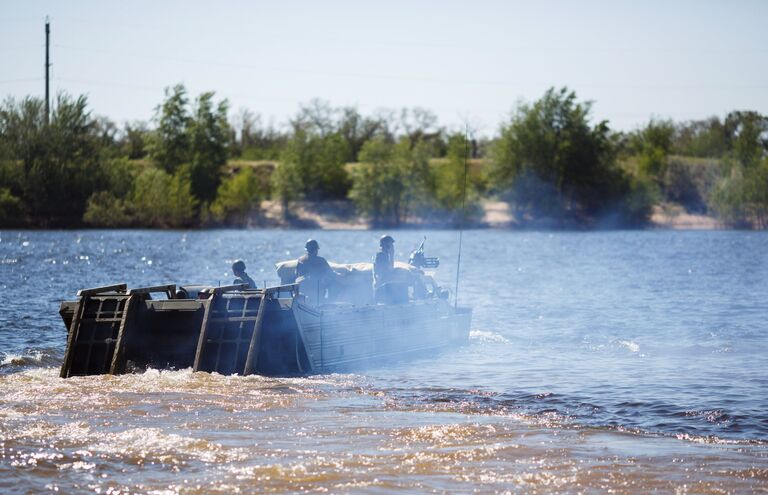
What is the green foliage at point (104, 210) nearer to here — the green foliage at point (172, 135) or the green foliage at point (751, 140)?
the green foliage at point (172, 135)

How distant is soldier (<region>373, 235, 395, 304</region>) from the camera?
65.8 feet

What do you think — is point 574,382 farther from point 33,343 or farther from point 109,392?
point 33,343

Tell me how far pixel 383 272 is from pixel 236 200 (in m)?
79.8

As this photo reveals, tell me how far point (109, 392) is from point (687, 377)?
9164mm

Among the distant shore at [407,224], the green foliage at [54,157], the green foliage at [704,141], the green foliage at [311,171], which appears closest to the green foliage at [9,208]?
the green foliage at [54,157]

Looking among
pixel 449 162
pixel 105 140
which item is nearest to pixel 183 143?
pixel 105 140

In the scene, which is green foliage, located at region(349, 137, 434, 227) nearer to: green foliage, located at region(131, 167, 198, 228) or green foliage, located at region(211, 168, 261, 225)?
green foliage, located at region(211, 168, 261, 225)

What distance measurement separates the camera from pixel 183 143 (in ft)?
346

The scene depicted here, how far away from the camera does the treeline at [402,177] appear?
91.3 metres

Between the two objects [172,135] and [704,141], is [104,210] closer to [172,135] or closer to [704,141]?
[172,135]

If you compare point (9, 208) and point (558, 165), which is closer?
point (9, 208)

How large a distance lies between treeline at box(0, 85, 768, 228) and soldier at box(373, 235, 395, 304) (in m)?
73.0

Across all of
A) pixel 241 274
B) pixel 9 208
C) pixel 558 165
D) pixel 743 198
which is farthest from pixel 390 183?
pixel 241 274

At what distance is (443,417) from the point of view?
14180 mm
